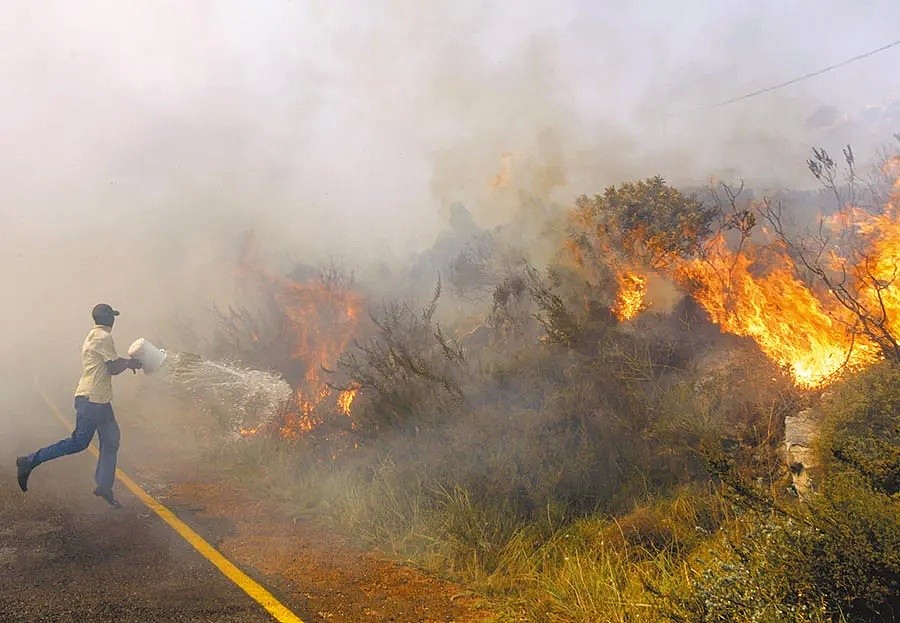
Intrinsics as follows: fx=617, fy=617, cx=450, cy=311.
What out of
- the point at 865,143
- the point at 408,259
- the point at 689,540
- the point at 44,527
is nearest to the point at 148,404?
the point at 408,259

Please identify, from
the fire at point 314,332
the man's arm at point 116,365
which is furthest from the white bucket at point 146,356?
the fire at point 314,332

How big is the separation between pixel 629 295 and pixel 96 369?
21.1ft

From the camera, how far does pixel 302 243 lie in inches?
563

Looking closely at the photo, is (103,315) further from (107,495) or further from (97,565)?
(97,565)

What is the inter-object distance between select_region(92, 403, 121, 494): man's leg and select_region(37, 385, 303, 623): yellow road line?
446 millimetres

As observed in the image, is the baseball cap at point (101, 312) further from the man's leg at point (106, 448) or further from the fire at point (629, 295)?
the fire at point (629, 295)

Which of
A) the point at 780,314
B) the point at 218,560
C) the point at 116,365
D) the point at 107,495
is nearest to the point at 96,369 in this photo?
the point at 116,365

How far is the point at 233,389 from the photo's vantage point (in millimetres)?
9953

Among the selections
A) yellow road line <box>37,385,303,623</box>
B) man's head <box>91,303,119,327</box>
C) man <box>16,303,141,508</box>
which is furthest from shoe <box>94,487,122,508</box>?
man's head <box>91,303,119,327</box>

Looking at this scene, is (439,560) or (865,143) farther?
(865,143)

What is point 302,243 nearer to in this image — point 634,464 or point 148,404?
point 148,404

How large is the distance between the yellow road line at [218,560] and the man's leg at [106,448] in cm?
45

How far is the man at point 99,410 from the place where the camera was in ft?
20.4

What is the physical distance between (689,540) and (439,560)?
191 centimetres
